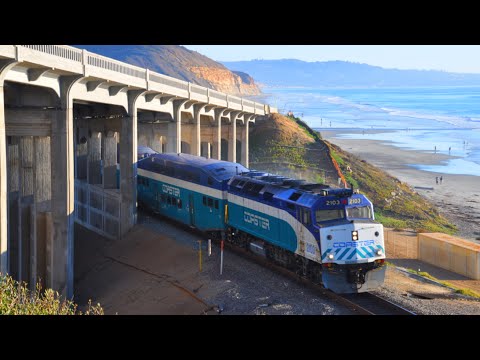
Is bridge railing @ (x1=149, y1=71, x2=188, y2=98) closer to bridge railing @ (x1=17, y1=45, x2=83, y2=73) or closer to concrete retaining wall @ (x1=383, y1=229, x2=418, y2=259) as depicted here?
bridge railing @ (x1=17, y1=45, x2=83, y2=73)

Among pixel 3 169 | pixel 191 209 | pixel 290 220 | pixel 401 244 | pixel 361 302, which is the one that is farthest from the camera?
pixel 401 244

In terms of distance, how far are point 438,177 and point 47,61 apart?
64737 millimetres

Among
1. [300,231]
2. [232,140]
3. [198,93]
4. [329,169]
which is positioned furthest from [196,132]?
[300,231]

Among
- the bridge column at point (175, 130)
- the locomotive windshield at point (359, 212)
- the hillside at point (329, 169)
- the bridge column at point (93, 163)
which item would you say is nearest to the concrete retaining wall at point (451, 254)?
the locomotive windshield at point (359, 212)

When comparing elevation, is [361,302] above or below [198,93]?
below

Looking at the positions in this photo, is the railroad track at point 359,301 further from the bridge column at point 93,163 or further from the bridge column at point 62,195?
the bridge column at point 93,163

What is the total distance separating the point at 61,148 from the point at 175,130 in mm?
18996

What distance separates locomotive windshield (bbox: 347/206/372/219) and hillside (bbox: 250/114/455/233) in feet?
98.9

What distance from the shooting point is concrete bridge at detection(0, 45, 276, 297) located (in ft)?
86.0

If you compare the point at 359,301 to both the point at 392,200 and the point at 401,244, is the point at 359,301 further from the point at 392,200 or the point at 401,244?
the point at 392,200

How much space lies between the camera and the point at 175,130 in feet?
153

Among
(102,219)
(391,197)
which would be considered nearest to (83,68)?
(102,219)

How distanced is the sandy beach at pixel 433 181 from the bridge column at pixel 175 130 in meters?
23.9
